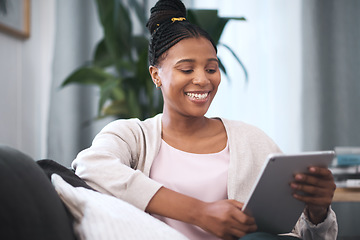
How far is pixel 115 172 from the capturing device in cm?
89

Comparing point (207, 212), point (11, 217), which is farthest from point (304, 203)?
point (11, 217)

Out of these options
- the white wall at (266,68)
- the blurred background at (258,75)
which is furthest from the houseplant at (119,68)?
the white wall at (266,68)

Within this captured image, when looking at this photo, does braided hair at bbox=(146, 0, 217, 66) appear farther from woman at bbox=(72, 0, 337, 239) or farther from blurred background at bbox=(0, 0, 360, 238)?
blurred background at bbox=(0, 0, 360, 238)

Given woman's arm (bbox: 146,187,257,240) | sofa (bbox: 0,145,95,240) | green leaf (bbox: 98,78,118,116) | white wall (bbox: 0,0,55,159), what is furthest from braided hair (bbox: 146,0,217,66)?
white wall (bbox: 0,0,55,159)

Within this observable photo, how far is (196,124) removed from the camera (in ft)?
3.78

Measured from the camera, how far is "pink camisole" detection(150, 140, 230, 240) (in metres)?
1.01

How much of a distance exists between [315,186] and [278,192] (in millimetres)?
93

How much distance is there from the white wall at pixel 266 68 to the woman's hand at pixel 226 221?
1.49 meters

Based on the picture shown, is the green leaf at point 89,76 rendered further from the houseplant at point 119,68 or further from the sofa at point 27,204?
the sofa at point 27,204

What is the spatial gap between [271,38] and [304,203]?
5.22 feet

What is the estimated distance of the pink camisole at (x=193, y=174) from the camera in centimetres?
101

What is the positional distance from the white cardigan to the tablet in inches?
4.5

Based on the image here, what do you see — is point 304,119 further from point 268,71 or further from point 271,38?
point 271,38

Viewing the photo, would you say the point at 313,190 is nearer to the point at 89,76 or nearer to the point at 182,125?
the point at 182,125
